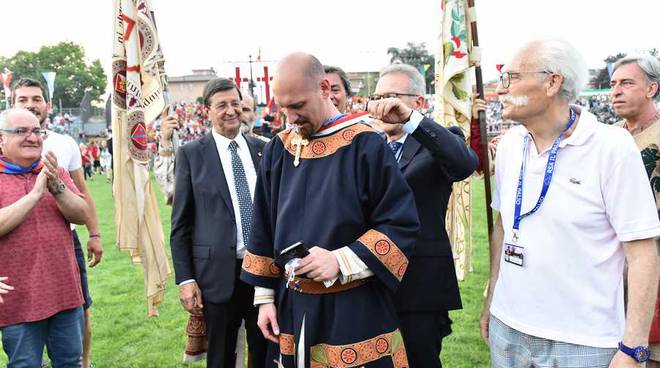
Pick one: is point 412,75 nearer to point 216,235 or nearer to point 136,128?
point 216,235

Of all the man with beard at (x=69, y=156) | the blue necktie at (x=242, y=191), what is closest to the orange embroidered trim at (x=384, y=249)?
the blue necktie at (x=242, y=191)

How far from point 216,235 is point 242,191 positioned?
326 millimetres

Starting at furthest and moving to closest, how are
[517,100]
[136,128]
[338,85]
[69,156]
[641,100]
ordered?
[69,156] < [338,85] < [136,128] < [641,100] < [517,100]

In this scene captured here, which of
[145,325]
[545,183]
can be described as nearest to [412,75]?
[545,183]

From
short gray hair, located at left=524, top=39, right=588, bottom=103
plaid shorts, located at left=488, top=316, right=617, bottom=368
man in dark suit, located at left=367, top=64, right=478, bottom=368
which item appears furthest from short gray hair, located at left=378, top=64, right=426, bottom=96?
plaid shorts, located at left=488, top=316, right=617, bottom=368

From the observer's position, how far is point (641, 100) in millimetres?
3205

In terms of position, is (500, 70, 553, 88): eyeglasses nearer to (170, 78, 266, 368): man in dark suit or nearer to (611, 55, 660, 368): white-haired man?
(611, 55, 660, 368): white-haired man

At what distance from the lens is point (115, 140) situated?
3.76 m

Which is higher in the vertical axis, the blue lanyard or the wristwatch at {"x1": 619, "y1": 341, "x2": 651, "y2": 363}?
the blue lanyard

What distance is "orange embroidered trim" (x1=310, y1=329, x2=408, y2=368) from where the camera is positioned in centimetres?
230

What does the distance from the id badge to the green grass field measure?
257 centimetres

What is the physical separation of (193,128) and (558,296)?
112 ft

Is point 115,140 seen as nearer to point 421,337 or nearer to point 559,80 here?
point 421,337

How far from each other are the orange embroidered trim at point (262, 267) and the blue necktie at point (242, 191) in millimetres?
791
